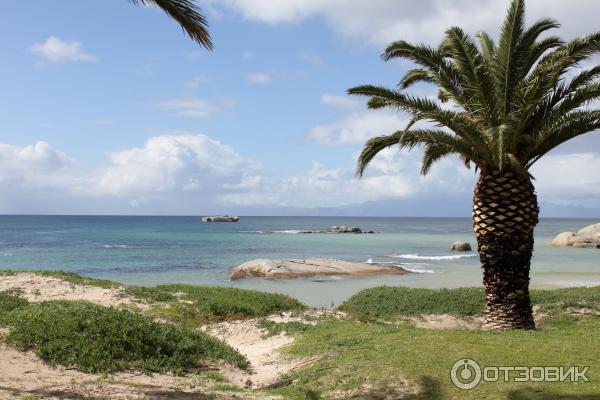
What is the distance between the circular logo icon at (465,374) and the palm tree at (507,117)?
621cm

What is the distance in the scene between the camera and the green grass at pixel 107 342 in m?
11.0

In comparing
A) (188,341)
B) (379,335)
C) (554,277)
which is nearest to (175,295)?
(188,341)

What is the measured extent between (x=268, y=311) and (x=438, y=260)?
3649 centimetres

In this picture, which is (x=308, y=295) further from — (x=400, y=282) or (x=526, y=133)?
(x=526, y=133)

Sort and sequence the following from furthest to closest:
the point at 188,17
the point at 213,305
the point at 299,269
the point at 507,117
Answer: the point at 299,269 < the point at 213,305 < the point at 507,117 < the point at 188,17

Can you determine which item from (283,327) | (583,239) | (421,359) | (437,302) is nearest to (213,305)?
(283,327)

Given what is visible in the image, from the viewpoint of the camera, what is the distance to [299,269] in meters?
37.5

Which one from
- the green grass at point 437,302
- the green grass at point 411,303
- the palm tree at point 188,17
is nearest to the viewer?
the palm tree at point 188,17

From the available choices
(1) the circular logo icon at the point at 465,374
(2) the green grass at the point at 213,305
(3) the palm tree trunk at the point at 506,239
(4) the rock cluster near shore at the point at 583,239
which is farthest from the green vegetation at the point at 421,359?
(4) the rock cluster near shore at the point at 583,239

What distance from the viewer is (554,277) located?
38.9m

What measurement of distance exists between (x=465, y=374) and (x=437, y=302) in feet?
44.9

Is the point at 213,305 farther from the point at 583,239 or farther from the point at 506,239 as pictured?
the point at 583,239

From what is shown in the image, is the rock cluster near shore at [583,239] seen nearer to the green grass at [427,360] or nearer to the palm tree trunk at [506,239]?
the palm tree trunk at [506,239]

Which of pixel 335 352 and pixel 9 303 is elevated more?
pixel 9 303
